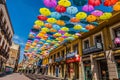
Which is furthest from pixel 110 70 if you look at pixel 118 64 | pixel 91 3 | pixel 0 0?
pixel 0 0

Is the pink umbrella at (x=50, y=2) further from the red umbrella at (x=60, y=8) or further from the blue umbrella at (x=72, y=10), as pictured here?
the blue umbrella at (x=72, y=10)

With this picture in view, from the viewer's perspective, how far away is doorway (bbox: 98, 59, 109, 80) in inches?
630

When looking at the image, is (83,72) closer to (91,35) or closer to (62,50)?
(91,35)

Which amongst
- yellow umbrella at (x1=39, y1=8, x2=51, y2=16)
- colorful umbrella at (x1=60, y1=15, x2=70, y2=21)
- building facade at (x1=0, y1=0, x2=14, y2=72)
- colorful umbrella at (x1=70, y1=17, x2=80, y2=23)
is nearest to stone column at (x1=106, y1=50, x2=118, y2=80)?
colorful umbrella at (x1=70, y1=17, x2=80, y2=23)

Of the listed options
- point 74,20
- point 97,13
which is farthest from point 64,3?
point 97,13

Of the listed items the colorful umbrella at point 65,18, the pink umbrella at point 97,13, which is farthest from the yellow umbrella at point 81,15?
the colorful umbrella at point 65,18

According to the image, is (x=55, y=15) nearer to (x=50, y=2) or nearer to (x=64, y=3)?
(x=50, y=2)

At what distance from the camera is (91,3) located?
990 centimetres

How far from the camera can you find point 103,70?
16.6 m

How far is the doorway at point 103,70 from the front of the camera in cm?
1599

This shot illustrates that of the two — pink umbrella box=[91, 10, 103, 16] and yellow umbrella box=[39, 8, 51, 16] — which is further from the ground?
yellow umbrella box=[39, 8, 51, 16]

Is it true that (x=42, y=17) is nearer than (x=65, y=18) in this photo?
Yes

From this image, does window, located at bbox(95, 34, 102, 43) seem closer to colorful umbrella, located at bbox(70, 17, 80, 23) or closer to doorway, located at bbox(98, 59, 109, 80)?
doorway, located at bbox(98, 59, 109, 80)

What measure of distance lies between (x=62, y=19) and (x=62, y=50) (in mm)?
18031
